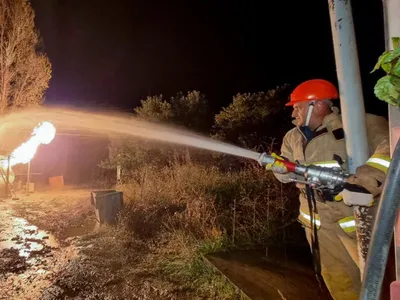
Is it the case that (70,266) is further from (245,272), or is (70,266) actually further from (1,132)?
(1,132)

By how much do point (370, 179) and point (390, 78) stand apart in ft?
2.52

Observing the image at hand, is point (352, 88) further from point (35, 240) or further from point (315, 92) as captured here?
point (35, 240)

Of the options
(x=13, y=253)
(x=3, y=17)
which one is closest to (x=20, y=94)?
(x=3, y=17)

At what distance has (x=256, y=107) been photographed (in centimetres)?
1153

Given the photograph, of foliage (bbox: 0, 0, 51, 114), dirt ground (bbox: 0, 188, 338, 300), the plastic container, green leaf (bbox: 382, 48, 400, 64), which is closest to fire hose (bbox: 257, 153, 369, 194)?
green leaf (bbox: 382, 48, 400, 64)

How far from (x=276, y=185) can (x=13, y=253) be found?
497 centimetres

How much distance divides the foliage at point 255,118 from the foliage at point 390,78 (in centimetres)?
993

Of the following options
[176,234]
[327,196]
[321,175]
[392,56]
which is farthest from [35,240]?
[392,56]

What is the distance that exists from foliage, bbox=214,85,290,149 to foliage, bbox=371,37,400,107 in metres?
9.93

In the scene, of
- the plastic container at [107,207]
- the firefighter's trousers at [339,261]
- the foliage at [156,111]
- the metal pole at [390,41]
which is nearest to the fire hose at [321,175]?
the metal pole at [390,41]

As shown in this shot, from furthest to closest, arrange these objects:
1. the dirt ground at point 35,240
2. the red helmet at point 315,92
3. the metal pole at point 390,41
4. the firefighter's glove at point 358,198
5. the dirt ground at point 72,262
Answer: the dirt ground at point 35,240 → the dirt ground at point 72,262 → the red helmet at point 315,92 → the firefighter's glove at point 358,198 → the metal pole at point 390,41

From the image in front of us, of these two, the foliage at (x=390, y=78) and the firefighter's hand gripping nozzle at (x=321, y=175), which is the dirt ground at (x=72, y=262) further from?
the foliage at (x=390, y=78)

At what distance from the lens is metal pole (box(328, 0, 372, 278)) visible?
6.86 feet

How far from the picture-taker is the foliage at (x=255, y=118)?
37.5ft
